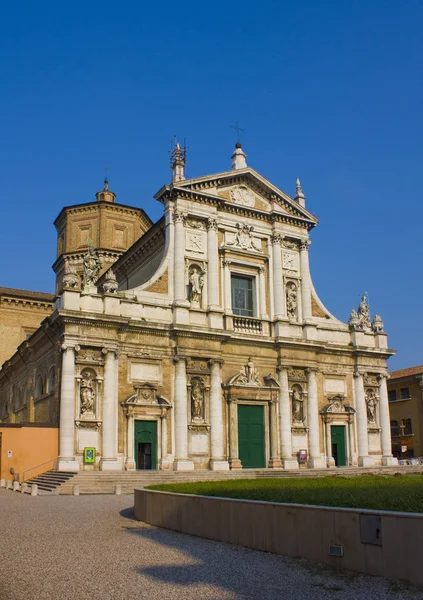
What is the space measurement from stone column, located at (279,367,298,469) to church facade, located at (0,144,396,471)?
7 centimetres

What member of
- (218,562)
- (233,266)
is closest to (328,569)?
(218,562)

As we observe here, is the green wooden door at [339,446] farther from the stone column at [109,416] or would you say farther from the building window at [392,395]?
the building window at [392,395]

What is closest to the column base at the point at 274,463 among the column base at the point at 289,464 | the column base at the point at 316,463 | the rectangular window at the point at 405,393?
the column base at the point at 289,464

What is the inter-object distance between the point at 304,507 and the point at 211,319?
21950 mm

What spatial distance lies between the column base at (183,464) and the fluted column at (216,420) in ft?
4.11

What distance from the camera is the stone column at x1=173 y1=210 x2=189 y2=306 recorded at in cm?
3180

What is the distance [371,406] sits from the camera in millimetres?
36969

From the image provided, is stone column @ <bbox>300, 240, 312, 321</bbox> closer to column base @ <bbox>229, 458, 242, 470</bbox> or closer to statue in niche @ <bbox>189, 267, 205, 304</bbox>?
statue in niche @ <bbox>189, 267, 205, 304</bbox>

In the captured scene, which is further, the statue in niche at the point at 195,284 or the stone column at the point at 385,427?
the stone column at the point at 385,427

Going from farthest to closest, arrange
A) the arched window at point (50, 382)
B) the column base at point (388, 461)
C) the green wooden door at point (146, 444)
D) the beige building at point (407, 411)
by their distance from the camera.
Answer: the beige building at point (407, 411), the column base at point (388, 461), the arched window at point (50, 382), the green wooden door at point (146, 444)

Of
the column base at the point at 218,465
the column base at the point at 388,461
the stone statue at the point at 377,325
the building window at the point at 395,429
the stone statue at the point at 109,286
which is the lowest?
the column base at the point at 388,461

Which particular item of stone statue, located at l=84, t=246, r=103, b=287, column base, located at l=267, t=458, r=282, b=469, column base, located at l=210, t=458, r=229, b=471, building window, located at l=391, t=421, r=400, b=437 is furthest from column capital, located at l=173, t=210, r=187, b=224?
building window, located at l=391, t=421, r=400, b=437

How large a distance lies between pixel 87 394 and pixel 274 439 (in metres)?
10.6

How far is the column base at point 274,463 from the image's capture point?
32.4m
